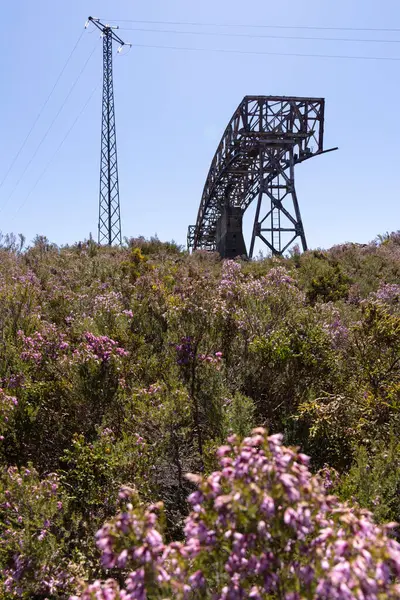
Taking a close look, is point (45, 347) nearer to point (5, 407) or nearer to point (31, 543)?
point (5, 407)

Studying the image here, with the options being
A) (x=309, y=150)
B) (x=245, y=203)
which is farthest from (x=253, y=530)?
(x=245, y=203)

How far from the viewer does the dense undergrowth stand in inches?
75.9

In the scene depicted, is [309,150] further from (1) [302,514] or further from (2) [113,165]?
(1) [302,514]

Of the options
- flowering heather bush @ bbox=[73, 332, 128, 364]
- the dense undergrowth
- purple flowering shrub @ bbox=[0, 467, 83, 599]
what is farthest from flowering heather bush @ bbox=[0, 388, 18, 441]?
purple flowering shrub @ bbox=[0, 467, 83, 599]

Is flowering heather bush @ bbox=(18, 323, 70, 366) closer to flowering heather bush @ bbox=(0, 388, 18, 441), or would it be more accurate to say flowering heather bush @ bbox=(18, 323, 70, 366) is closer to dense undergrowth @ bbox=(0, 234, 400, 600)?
dense undergrowth @ bbox=(0, 234, 400, 600)

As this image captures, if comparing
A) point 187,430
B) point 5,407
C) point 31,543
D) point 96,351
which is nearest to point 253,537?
point 31,543

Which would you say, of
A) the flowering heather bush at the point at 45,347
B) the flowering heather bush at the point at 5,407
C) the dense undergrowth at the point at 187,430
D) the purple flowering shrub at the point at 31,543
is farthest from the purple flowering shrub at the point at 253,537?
the flowering heather bush at the point at 45,347

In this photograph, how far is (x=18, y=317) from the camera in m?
7.19

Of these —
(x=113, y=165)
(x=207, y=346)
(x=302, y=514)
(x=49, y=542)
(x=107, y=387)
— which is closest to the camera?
(x=302, y=514)

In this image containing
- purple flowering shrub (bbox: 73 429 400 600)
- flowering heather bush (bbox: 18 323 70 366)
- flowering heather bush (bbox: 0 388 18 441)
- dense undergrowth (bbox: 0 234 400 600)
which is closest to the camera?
purple flowering shrub (bbox: 73 429 400 600)

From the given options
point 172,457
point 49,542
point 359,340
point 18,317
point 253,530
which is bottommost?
point 49,542

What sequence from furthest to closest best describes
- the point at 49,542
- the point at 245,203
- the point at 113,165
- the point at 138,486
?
the point at 245,203, the point at 113,165, the point at 138,486, the point at 49,542

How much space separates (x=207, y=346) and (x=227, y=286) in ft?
5.91

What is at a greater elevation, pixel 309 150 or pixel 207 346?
pixel 309 150
